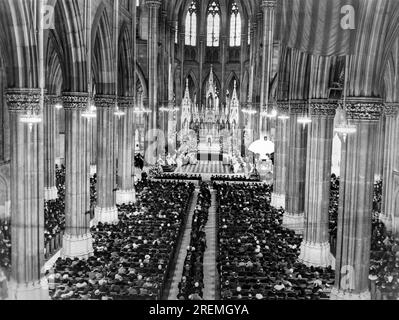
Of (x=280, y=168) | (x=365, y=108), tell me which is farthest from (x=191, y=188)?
(x=365, y=108)

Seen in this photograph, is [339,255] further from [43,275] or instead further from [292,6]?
[43,275]

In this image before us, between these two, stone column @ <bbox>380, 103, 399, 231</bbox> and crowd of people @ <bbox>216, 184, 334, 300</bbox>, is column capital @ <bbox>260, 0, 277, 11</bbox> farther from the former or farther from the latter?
crowd of people @ <bbox>216, 184, 334, 300</bbox>

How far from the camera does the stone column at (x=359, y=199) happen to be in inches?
673

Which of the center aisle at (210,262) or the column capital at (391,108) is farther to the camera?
the column capital at (391,108)


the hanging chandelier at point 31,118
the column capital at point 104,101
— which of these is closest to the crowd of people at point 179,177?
the column capital at point 104,101

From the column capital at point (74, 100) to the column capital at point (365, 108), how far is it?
13.4 metres

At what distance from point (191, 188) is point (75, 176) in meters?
17.1

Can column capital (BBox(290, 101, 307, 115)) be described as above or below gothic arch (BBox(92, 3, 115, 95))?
below

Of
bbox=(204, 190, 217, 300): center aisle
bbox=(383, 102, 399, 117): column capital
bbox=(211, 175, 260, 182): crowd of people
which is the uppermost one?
bbox=(383, 102, 399, 117): column capital

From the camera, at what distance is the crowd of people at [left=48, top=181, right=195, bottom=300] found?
17.1 m

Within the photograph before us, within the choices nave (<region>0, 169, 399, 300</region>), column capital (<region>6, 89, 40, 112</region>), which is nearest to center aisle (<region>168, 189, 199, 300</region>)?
nave (<region>0, 169, 399, 300</region>)

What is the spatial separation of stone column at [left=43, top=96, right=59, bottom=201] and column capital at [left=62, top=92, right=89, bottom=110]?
12.7m

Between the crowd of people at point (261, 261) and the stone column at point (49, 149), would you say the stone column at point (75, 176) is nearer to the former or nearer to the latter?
the crowd of people at point (261, 261)

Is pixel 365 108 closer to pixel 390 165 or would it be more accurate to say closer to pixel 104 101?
pixel 390 165
